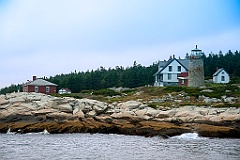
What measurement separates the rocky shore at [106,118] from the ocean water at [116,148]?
6.44ft

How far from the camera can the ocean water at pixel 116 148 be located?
23.8 m

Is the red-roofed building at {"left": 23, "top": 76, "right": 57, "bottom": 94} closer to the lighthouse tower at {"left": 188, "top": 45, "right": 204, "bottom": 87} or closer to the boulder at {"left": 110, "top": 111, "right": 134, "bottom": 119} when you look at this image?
the lighthouse tower at {"left": 188, "top": 45, "right": 204, "bottom": 87}

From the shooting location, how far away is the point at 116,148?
89.9ft

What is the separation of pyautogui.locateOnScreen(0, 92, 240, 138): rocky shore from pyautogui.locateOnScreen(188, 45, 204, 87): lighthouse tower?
87.8 feet

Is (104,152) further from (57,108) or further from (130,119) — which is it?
(57,108)

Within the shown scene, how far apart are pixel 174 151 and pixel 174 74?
5961cm

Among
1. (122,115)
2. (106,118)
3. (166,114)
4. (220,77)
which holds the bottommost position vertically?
(106,118)

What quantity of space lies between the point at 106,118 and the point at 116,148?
13.9 m

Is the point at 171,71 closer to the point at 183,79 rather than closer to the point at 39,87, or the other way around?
the point at 183,79

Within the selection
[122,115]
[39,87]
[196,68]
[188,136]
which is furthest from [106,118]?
[39,87]

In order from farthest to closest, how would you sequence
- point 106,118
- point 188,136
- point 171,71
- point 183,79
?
point 171,71, point 183,79, point 106,118, point 188,136

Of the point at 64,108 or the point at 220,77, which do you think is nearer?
the point at 64,108

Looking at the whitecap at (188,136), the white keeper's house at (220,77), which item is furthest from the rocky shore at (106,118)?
the white keeper's house at (220,77)

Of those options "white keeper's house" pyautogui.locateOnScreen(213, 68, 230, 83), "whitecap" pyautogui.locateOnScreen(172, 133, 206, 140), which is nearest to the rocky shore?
"whitecap" pyautogui.locateOnScreen(172, 133, 206, 140)
